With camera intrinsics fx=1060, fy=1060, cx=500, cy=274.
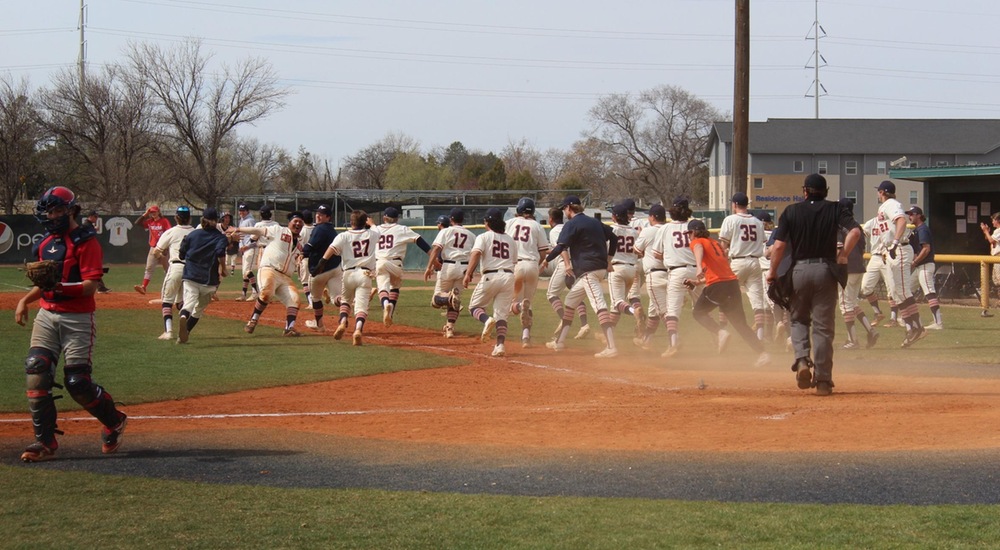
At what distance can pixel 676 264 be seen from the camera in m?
15.0

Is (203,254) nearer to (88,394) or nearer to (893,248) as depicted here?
(88,394)

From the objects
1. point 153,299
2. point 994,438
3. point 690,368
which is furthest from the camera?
point 153,299

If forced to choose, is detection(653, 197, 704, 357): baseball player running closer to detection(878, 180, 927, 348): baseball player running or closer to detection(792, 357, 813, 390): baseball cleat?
detection(878, 180, 927, 348): baseball player running

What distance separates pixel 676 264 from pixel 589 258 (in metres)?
1.24

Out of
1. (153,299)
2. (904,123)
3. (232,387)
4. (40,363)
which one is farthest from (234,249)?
(904,123)

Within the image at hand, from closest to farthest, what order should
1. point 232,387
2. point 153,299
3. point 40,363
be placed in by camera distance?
point 40,363, point 232,387, point 153,299

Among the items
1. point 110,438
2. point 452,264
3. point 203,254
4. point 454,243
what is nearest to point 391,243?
point 454,243

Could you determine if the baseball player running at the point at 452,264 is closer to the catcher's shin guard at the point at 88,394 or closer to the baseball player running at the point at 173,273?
the baseball player running at the point at 173,273

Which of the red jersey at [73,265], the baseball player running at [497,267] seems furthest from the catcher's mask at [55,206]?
the baseball player running at [497,267]

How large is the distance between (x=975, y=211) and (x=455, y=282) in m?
15.8

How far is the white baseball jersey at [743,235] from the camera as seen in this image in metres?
15.4

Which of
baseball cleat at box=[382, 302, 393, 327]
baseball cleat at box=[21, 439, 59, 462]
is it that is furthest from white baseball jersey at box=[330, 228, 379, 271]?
baseball cleat at box=[21, 439, 59, 462]

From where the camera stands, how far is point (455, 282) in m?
18.7

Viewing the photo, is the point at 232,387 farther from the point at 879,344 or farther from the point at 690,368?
the point at 879,344
